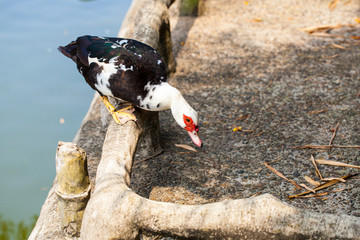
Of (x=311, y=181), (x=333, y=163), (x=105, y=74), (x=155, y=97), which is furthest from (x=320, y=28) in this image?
(x=105, y=74)

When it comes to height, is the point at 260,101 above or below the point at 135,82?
below

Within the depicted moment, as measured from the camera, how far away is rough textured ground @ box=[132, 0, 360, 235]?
9.74 ft

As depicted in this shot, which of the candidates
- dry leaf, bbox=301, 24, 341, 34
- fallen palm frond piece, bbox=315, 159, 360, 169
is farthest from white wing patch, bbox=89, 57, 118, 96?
dry leaf, bbox=301, 24, 341, 34

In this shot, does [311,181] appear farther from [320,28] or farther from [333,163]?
[320,28]

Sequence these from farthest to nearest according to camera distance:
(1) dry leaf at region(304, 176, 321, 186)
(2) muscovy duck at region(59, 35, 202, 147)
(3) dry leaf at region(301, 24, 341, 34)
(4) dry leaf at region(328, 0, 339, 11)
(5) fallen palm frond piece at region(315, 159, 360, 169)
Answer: (4) dry leaf at region(328, 0, 339, 11) < (3) dry leaf at region(301, 24, 341, 34) < (5) fallen palm frond piece at region(315, 159, 360, 169) < (1) dry leaf at region(304, 176, 321, 186) < (2) muscovy duck at region(59, 35, 202, 147)

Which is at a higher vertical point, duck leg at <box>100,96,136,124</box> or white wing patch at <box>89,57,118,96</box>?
white wing patch at <box>89,57,118,96</box>

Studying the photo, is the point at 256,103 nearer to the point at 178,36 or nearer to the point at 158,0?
the point at 158,0

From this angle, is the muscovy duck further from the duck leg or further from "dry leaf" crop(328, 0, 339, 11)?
"dry leaf" crop(328, 0, 339, 11)

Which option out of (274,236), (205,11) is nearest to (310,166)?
(274,236)

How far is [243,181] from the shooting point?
298 centimetres

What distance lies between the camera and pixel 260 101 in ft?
13.0

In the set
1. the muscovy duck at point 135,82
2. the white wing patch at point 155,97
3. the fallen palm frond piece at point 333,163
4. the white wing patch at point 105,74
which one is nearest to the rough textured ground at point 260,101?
the fallen palm frond piece at point 333,163

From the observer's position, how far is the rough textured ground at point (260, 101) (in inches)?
117

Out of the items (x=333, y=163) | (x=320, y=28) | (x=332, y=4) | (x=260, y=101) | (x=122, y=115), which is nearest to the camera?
(x=122, y=115)
